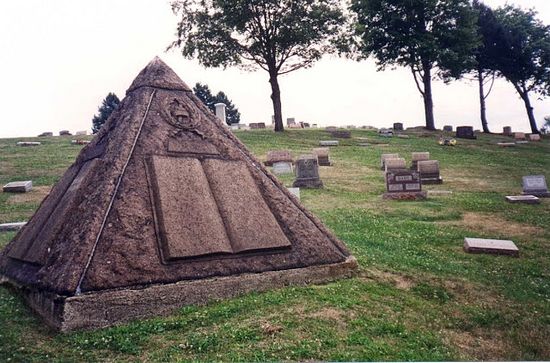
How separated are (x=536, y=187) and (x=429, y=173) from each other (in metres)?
3.86

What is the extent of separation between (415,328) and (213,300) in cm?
257

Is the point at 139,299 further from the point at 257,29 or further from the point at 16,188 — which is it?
the point at 257,29

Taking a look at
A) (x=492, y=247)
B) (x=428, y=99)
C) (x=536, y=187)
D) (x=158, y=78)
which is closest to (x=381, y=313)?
(x=492, y=247)

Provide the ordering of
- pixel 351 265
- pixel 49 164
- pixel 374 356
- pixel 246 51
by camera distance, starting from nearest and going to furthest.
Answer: pixel 374 356
pixel 351 265
pixel 49 164
pixel 246 51

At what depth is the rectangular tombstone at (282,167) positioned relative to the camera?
1836 centimetres

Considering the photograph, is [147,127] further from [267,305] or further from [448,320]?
[448,320]

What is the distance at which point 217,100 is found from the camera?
7438cm

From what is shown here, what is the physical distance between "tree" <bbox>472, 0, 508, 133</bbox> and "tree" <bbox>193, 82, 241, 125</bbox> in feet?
132

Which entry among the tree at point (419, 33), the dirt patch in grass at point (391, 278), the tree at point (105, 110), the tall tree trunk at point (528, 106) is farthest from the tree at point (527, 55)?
the tree at point (105, 110)

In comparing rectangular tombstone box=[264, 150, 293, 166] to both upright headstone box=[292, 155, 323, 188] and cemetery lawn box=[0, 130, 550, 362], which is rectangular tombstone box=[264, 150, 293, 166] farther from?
cemetery lawn box=[0, 130, 550, 362]

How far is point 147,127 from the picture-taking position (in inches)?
257

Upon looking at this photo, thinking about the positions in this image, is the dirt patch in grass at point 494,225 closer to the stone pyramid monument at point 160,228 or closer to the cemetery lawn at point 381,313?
the cemetery lawn at point 381,313

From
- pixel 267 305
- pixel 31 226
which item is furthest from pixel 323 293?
pixel 31 226

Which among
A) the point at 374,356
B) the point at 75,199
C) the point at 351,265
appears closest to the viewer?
the point at 374,356
